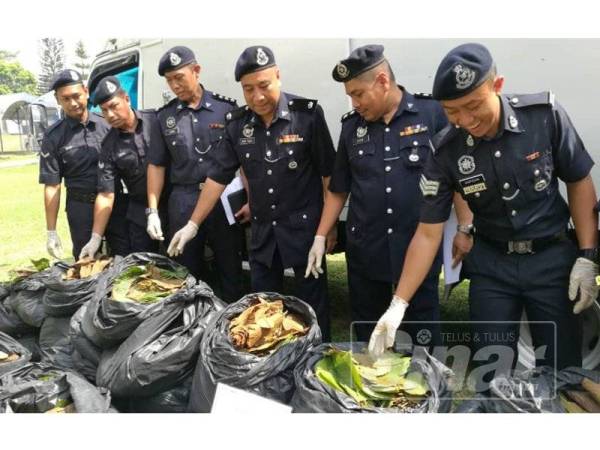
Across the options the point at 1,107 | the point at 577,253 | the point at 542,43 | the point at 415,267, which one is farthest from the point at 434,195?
the point at 1,107

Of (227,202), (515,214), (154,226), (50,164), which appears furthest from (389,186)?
(50,164)

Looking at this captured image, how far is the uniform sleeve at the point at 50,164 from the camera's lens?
11.2ft

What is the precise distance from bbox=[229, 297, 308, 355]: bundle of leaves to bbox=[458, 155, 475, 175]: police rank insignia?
2.72 ft

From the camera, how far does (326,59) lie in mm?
2977

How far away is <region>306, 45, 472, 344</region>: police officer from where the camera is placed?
2225 millimetres

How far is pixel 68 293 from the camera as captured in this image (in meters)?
2.61

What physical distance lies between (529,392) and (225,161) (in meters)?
1.75

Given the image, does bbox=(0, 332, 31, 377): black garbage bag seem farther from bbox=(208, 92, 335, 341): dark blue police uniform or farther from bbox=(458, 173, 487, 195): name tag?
bbox=(458, 173, 487, 195): name tag

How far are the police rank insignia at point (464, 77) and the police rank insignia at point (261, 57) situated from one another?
3.30ft

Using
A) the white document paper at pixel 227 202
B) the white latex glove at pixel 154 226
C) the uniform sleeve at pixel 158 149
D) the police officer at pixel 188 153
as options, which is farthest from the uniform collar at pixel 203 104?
the white latex glove at pixel 154 226

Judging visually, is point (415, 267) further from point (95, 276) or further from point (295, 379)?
point (95, 276)

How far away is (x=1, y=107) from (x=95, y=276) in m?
19.1

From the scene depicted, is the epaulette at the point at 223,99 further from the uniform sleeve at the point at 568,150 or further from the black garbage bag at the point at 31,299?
the uniform sleeve at the point at 568,150

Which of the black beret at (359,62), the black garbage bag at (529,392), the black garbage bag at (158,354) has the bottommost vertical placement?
the black garbage bag at (158,354)
